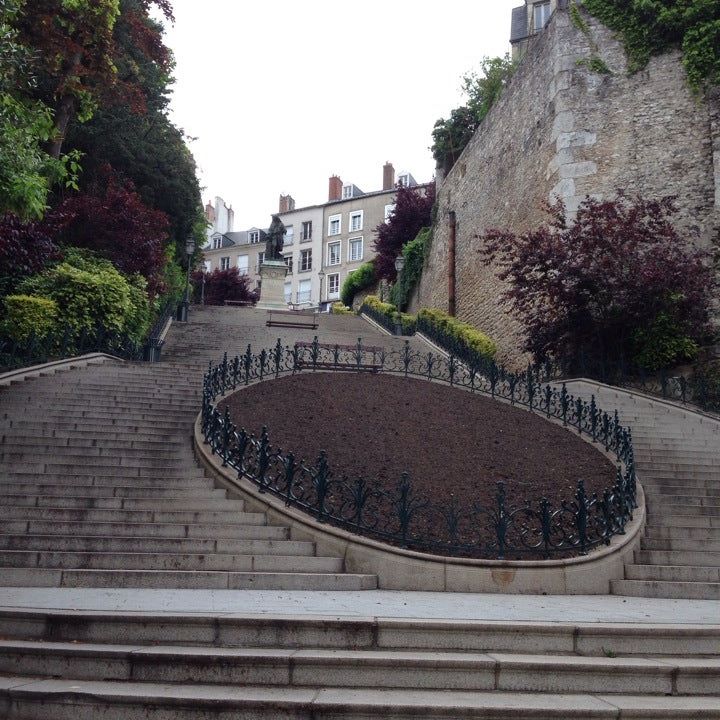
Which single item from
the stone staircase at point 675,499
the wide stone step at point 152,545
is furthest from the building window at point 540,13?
the wide stone step at point 152,545

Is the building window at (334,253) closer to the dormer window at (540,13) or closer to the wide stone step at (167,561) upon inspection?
the dormer window at (540,13)

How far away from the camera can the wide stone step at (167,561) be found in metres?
6.70

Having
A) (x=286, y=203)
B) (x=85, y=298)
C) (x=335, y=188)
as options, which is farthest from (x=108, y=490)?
(x=286, y=203)

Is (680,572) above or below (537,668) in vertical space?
below

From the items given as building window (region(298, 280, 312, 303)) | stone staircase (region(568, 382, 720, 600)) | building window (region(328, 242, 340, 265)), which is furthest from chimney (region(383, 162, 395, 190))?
stone staircase (region(568, 382, 720, 600))

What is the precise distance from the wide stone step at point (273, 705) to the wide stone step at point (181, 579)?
7.92ft

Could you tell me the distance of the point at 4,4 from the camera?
8453 mm

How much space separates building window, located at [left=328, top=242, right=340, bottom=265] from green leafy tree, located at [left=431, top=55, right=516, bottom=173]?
24253mm

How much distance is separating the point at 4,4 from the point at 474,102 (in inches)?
957

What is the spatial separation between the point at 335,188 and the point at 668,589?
172 ft

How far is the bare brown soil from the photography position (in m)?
8.78

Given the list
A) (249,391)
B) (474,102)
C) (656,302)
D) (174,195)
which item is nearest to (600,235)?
(656,302)

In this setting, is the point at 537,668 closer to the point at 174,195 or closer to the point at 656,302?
the point at 656,302

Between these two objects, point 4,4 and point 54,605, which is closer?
point 54,605
